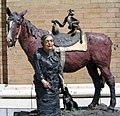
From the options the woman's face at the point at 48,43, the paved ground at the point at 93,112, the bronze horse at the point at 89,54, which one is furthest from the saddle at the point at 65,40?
the paved ground at the point at 93,112

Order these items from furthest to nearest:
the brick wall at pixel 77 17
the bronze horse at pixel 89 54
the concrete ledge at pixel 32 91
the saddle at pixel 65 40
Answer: the brick wall at pixel 77 17, the concrete ledge at pixel 32 91, the saddle at pixel 65 40, the bronze horse at pixel 89 54

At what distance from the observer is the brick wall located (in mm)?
8945

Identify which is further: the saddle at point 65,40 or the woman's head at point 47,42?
the saddle at point 65,40

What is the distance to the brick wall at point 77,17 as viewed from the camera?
29.3ft

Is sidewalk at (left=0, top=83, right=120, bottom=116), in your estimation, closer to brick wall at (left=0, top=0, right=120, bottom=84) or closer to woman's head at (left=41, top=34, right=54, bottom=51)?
brick wall at (left=0, top=0, right=120, bottom=84)

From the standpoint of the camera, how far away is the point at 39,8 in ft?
29.6

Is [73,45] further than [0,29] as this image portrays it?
No

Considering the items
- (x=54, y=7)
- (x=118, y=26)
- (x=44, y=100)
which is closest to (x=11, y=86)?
(x=54, y=7)

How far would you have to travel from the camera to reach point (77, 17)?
→ 8.95 metres

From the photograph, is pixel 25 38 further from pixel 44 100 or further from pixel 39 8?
pixel 39 8

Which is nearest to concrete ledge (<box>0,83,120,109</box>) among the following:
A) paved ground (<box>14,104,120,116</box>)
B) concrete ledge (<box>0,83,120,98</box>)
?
concrete ledge (<box>0,83,120,98</box>)

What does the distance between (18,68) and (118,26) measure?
2095 millimetres

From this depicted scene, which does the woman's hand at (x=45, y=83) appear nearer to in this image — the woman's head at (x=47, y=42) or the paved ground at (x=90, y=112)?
the woman's head at (x=47, y=42)

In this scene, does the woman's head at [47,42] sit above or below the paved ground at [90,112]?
above
